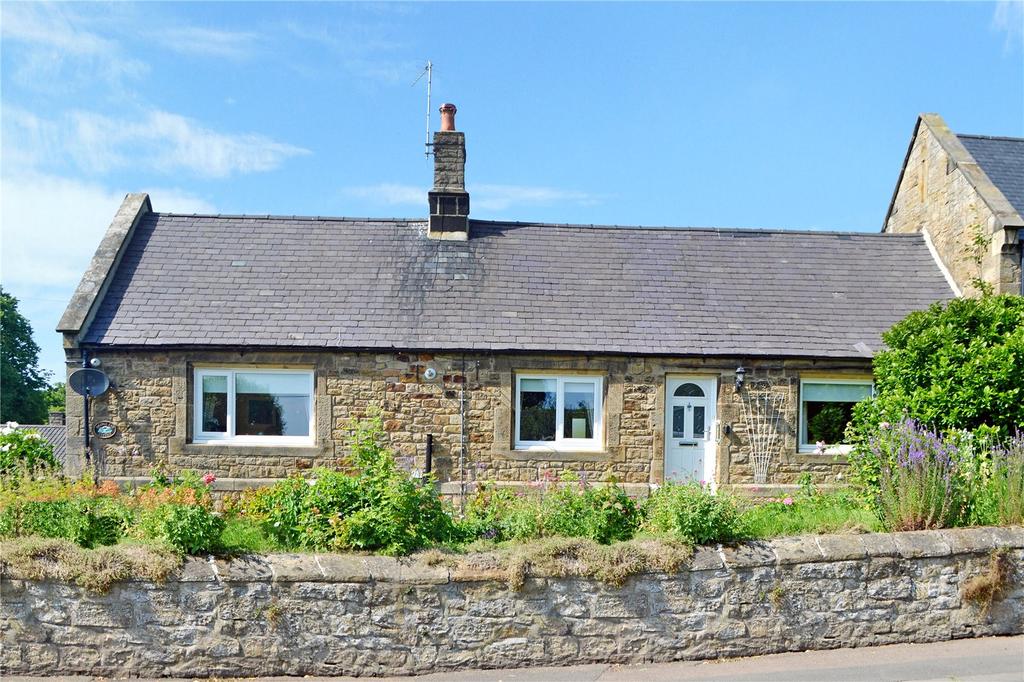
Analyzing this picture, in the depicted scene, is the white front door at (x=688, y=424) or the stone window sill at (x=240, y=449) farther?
the white front door at (x=688, y=424)

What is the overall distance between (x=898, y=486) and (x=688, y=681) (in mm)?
2776

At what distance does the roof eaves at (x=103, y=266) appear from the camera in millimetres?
11539

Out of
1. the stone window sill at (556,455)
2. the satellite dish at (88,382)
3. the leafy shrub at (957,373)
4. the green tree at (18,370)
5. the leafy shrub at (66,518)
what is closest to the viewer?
the leafy shrub at (66,518)

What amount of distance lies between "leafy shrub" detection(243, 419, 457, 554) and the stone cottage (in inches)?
175

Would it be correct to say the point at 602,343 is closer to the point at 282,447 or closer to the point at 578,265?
the point at 578,265

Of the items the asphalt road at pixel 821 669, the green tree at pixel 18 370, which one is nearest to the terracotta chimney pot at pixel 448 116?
the asphalt road at pixel 821 669

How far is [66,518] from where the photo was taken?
6133mm

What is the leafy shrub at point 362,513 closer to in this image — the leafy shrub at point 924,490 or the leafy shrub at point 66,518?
the leafy shrub at point 66,518

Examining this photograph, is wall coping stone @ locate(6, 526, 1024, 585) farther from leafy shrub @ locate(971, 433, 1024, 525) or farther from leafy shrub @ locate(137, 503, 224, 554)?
leafy shrub @ locate(971, 433, 1024, 525)

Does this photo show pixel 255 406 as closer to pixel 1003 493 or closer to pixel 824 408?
pixel 824 408

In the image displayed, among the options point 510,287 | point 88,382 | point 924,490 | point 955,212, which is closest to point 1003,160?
point 955,212

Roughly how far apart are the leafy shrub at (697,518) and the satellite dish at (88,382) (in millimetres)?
8969

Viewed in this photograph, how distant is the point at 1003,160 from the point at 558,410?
1119cm

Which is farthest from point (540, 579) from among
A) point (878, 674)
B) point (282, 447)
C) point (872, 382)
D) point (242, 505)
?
point (872, 382)
